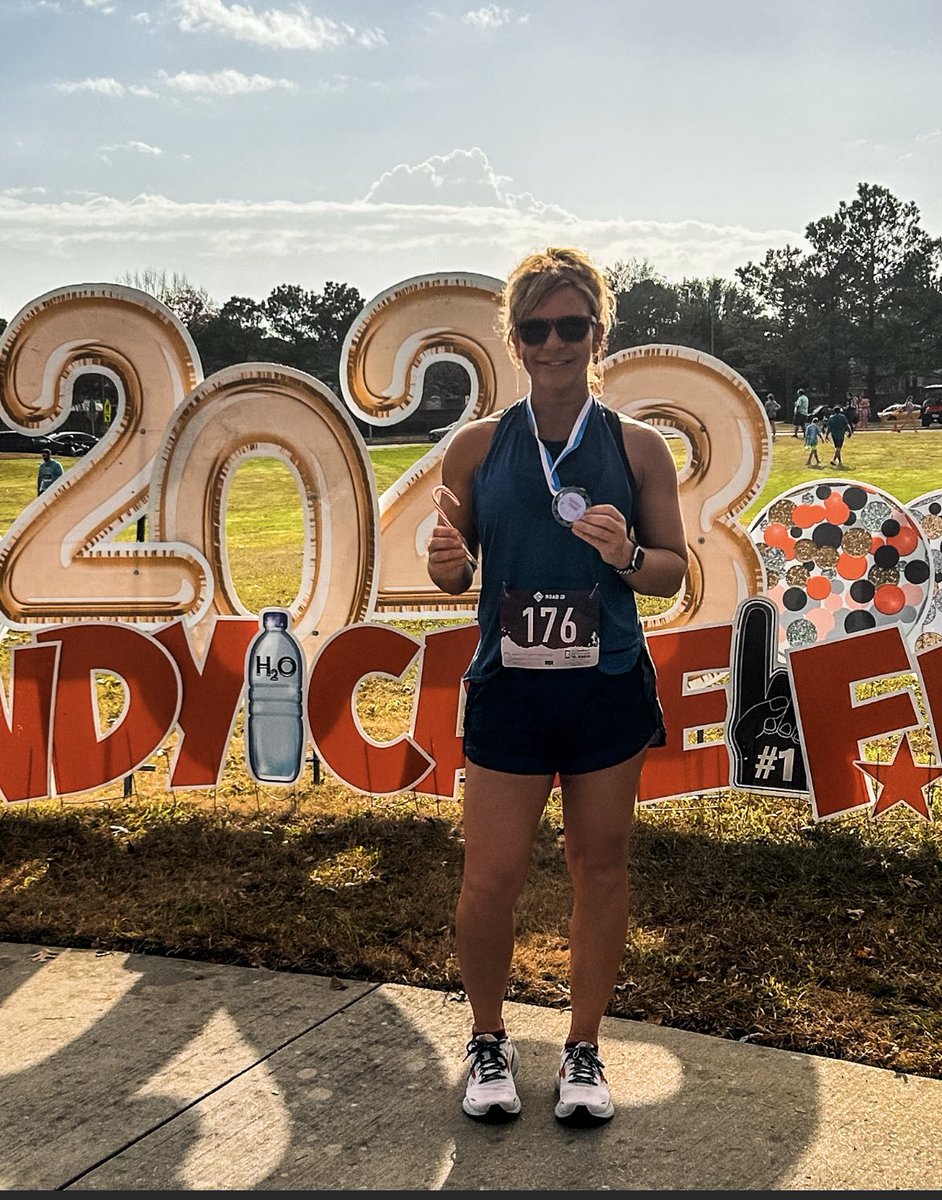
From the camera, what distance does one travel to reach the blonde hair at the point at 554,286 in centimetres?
254

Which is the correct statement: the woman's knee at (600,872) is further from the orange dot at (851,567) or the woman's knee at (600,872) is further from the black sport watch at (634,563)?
the orange dot at (851,567)

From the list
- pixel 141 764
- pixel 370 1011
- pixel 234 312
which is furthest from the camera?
pixel 234 312

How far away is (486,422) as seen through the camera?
8.79 feet

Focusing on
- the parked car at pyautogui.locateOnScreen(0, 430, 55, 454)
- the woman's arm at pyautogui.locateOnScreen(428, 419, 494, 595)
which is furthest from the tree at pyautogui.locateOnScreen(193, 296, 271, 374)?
the woman's arm at pyautogui.locateOnScreen(428, 419, 494, 595)

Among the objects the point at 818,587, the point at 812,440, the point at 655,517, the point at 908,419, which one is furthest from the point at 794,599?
the point at 908,419

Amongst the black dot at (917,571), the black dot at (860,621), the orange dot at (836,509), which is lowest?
the black dot at (860,621)

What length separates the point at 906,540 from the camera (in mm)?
5004

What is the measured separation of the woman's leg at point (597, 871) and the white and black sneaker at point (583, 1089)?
0.19ft

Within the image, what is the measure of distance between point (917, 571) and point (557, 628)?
3064 mm

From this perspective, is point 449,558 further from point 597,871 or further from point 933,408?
point 933,408

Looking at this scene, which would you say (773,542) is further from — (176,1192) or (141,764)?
(176,1192)

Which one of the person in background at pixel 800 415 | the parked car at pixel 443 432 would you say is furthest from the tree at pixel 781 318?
the parked car at pixel 443 432

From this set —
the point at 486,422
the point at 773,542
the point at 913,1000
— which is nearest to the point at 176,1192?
the point at 486,422

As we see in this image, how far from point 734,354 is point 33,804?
1446 inches
